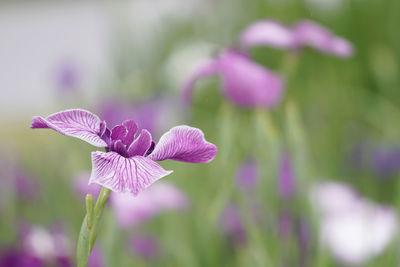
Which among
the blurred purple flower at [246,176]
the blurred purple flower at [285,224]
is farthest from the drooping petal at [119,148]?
the blurred purple flower at [246,176]

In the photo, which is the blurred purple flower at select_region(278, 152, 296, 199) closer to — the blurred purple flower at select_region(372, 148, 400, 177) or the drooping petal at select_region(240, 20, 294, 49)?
the drooping petal at select_region(240, 20, 294, 49)

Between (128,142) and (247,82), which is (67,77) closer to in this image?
(247,82)

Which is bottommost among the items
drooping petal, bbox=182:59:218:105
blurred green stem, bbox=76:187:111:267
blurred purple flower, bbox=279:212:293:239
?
blurred green stem, bbox=76:187:111:267

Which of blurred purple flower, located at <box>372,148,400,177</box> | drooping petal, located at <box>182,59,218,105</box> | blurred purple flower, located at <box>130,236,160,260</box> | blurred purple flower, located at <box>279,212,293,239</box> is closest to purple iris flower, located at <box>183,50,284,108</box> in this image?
drooping petal, located at <box>182,59,218,105</box>

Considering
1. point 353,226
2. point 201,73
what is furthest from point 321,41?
point 353,226

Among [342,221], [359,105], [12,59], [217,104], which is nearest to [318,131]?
[359,105]

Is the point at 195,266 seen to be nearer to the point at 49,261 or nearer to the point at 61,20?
the point at 49,261

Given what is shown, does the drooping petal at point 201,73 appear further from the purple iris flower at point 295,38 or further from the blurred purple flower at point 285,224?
the blurred purple flower at point 285,224
